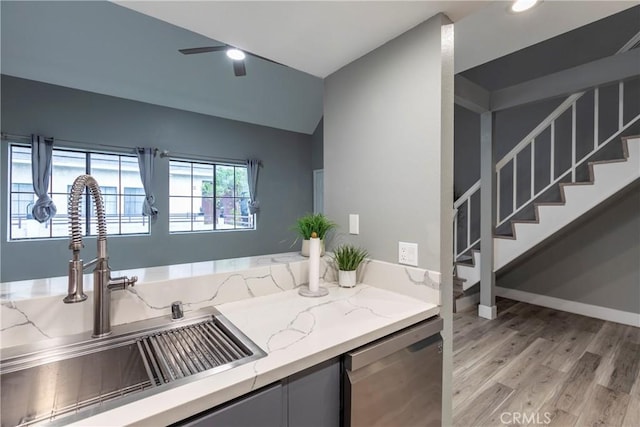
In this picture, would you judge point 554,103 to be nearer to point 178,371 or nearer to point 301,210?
point 301,210

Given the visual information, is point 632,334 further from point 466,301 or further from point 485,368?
point 485,368

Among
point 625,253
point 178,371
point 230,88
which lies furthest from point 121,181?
point 625,253

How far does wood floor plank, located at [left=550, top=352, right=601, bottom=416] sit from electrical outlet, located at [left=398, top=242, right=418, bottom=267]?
156 centimetres

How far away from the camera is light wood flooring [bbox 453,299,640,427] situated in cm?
181

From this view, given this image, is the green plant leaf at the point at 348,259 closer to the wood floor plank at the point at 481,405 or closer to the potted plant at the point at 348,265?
the potted plant at the point at 348,265

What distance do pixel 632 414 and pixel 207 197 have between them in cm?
537

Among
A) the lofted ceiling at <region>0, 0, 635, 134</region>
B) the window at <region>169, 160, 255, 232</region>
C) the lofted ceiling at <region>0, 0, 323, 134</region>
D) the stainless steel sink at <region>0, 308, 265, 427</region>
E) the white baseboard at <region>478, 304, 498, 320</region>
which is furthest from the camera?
the window at <region>169, 160, 255, 232</region>

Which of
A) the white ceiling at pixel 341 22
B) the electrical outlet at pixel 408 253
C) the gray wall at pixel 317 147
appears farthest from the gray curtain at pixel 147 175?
the electrical outlet at pixel 408 253

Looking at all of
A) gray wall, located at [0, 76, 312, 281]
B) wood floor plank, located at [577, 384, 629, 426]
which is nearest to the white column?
wood floor plank, located at [577, 384, 629, 426]

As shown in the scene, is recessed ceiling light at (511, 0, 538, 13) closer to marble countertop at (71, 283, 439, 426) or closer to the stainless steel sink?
marble countertop at (71, 283, 439, 426)

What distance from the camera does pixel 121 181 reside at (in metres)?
4.37

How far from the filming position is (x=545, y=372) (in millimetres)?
2246

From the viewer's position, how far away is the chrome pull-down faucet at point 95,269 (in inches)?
36.9
